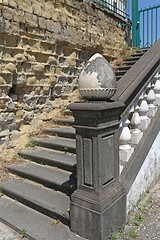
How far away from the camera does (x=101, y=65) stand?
2137 mm

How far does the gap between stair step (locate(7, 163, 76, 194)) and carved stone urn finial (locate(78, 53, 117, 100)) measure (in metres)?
1.26

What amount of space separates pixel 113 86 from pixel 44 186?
1.78m

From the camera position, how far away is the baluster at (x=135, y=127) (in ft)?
9.38

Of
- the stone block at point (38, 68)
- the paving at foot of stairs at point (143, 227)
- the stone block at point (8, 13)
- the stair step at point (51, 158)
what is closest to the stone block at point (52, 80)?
the stone block at point (38, 68)

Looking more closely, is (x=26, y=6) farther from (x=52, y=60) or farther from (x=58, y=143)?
(x=58, y=143)

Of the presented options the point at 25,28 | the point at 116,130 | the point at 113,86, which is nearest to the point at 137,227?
the point at 116,130

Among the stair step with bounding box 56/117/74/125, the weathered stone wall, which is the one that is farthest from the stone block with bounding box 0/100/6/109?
the stair step with bounding box 56/117/74/125

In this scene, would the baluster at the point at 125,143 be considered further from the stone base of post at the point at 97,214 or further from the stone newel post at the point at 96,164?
the stone base of post at the point at 97,214

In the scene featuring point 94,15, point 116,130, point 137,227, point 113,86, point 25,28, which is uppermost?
point 94,15

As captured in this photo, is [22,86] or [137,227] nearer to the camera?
[137,227]

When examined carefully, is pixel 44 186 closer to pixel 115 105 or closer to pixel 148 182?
pixel 148 182

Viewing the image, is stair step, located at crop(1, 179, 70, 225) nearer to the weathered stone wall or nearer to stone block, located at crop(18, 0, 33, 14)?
the weathered stone wall

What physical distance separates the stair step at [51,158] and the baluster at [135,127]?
91cm

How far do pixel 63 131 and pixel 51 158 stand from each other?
0.72 m
